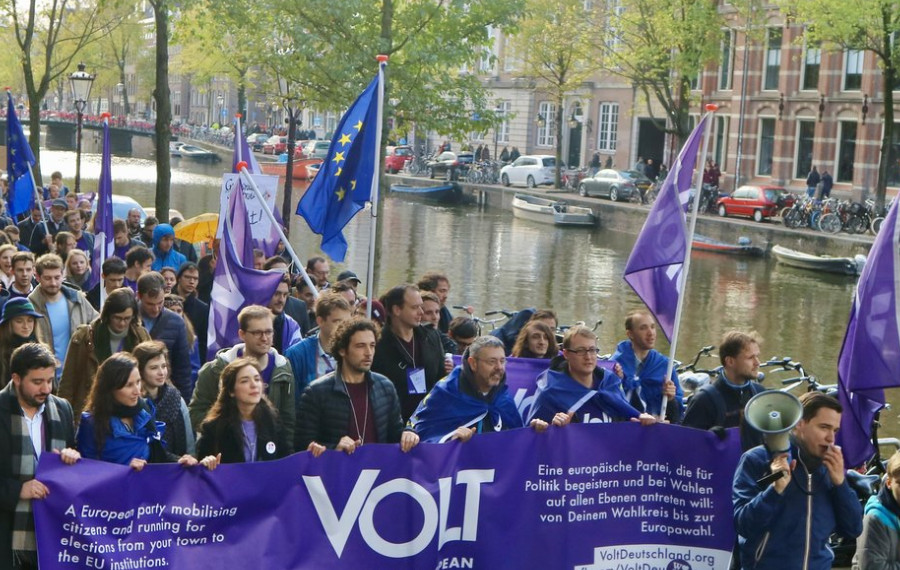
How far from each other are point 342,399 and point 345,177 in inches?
148

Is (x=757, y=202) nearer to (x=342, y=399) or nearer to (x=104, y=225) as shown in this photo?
(x=104, y=225)

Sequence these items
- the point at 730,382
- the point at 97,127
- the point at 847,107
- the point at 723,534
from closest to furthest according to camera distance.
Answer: the point at 723,534 → the point at 730,382 → the point at 847,107 → the point at 97,127

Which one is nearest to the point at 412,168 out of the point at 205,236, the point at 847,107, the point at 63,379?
the point at 847,107

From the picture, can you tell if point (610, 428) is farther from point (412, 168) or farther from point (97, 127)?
point (97, 127)

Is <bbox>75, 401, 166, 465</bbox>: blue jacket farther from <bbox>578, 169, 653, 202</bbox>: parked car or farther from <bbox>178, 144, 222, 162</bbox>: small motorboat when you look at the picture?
<bbox>178, 144, 222, 162</bbox>: small motorboat

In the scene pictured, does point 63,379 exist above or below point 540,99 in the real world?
below

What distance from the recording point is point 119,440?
5.77 metres

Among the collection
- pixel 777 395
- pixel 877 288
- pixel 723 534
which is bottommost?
pixel 723 534

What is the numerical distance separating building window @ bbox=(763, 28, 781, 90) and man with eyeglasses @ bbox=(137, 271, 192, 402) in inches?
1522

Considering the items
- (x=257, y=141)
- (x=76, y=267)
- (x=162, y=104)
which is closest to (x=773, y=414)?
(x=76, y=267)

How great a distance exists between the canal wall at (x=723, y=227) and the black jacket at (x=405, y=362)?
2159 cm

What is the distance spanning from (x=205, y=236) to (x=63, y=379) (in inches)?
415

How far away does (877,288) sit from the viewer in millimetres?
5801

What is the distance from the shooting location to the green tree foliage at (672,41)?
37906mm
